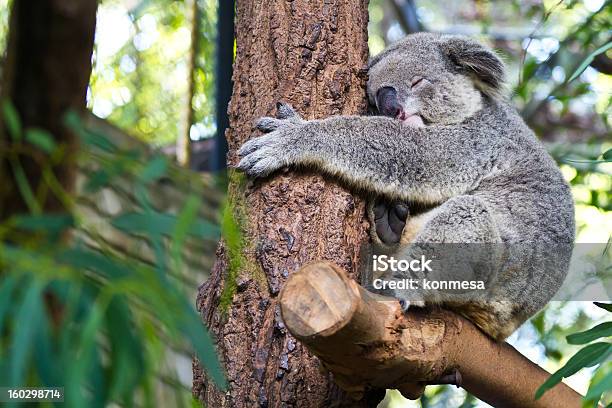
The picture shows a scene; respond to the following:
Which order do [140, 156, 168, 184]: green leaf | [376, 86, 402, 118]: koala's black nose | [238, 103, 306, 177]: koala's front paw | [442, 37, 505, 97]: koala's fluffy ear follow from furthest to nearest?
[442, 37, 505, 97]: koala's fluffy ear
[376, 86, 402, 118]: koala's black nose
[238, 103, 306, 177]: koala's front paw
[140, 156, 168, 184]: green leaf

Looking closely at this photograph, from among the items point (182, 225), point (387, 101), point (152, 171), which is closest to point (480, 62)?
point (387, 101)

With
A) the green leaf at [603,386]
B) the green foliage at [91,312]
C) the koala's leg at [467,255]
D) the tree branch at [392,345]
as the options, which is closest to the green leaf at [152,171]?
the green foliage at [91,312]

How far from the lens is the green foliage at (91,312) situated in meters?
1.29

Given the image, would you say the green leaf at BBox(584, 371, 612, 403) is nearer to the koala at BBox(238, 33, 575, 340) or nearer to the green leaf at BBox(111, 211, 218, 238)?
the koala at BBox(238, 33, 575, 340)

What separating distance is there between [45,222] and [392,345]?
89 cm

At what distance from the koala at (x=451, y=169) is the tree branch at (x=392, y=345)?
0.30 feet

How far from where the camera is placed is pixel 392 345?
1.87m

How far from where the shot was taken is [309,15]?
240 cm

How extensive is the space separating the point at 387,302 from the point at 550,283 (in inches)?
37.2

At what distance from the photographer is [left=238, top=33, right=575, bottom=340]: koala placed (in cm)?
234

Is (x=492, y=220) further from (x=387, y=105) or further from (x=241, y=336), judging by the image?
(x=241, y=336)

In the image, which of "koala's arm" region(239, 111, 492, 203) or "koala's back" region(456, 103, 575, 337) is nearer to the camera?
"koala's arm" region(239, 111, 492, 203)

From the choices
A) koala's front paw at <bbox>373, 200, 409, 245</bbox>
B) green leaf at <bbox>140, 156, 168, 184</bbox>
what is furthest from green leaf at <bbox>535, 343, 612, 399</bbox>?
green leaf at <bbox>140, 156, 168, 184</bbox>

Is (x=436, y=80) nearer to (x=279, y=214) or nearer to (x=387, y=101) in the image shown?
(x=387, y=101)
